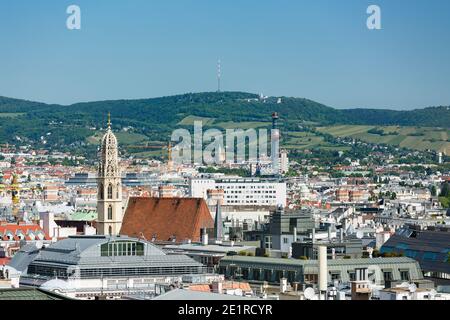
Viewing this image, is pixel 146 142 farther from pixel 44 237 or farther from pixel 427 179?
pixel 44 237

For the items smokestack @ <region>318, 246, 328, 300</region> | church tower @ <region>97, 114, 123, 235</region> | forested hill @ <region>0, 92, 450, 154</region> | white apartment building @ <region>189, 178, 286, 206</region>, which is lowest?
white apartment building @ <region>189, 178, 286, 206</region>

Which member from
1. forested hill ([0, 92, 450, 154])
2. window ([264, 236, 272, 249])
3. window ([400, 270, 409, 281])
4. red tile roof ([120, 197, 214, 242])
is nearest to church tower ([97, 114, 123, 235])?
red tile roof ([120, 197, 214, 242])

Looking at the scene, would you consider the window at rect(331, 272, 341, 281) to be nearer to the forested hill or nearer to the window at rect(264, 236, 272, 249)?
the window at rect(264, 236, 272, 249)

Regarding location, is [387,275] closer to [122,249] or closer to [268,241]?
[122,249]

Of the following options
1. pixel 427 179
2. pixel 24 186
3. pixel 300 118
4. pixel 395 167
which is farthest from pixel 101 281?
pixel 300 118

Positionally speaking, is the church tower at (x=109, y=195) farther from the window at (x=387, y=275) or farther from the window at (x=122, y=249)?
the window at (x=387, y=275)

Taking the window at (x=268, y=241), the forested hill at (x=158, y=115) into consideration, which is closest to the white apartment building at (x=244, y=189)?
the forested hill at (x=158, y=115)

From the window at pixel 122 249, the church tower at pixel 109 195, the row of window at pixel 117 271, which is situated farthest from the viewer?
the church tower at pixel 109 195
